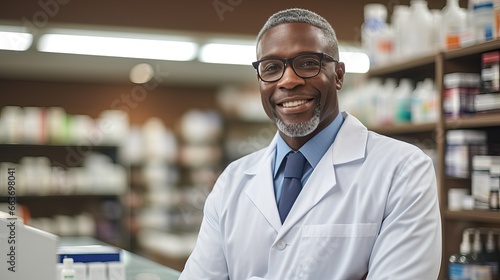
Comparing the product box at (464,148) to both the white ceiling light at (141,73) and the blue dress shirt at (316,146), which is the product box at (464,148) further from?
the white ceiling light at (141,73)

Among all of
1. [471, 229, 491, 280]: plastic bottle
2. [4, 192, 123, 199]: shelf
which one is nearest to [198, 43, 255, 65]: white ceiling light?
[4, 192, 123, 199]: shelf

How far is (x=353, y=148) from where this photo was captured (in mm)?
1865

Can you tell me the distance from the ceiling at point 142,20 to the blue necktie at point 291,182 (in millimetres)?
4176

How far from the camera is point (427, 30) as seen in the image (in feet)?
12.4

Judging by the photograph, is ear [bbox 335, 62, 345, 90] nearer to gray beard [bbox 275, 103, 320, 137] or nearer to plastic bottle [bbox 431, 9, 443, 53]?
gray beard [bbox 275, 103, 320, 137]

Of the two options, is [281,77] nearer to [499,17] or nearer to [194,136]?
[499,17]

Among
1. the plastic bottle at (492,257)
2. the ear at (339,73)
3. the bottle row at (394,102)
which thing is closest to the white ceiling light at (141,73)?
the bottle row at (394,102)

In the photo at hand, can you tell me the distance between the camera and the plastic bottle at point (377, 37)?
4.16m

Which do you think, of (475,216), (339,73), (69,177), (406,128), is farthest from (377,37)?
(69,177)

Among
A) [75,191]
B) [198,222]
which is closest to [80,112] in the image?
[75,191]

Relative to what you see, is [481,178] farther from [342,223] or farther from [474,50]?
[342,223]

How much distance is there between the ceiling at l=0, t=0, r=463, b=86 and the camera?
562cm

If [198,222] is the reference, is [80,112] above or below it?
above

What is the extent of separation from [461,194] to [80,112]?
5460 millimetres
